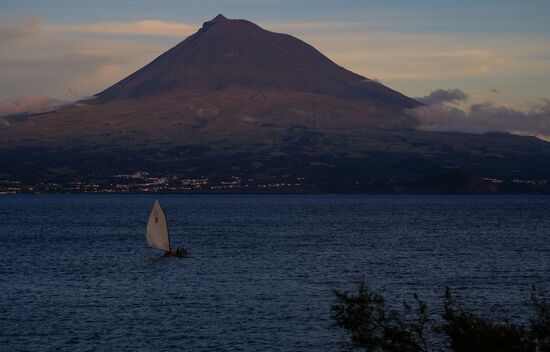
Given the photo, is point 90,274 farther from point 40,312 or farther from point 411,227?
point 411,227

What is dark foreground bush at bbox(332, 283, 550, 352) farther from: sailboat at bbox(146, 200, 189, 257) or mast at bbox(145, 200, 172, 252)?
mast at bbox(145, 200, 172, 252)

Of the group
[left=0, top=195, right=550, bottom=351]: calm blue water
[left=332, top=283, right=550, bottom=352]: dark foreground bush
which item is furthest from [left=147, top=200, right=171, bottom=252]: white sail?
[left=332, top=283, right=550, bottom=352]: dark foreground bush

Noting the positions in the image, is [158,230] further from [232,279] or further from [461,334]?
[461,334]

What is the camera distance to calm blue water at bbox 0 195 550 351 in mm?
52531

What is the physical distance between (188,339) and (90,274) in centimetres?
3144

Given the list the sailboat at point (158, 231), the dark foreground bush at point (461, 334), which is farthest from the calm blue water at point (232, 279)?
the dark foreground bush at point (461, 334)

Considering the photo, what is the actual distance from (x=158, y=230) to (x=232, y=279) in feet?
94.3

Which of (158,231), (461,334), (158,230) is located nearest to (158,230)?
(158,230)

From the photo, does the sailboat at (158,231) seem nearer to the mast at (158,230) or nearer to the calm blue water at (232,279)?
the mast at (158,230)

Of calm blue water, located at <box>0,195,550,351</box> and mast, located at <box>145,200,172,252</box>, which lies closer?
calm blue water, located at <box>0,195,550,351</box>

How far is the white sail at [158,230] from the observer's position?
10101cm

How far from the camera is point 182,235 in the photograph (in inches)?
5295

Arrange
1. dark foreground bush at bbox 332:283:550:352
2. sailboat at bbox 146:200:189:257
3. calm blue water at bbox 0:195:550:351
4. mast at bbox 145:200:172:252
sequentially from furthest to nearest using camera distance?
mast at bbox 145:200:172:252, sailboat at bbox 146:200:189:257, calm blue water at bbox 0:195:550:351, dark foreground bush at bbox 332:283:550:352

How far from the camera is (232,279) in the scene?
76.4 metres
